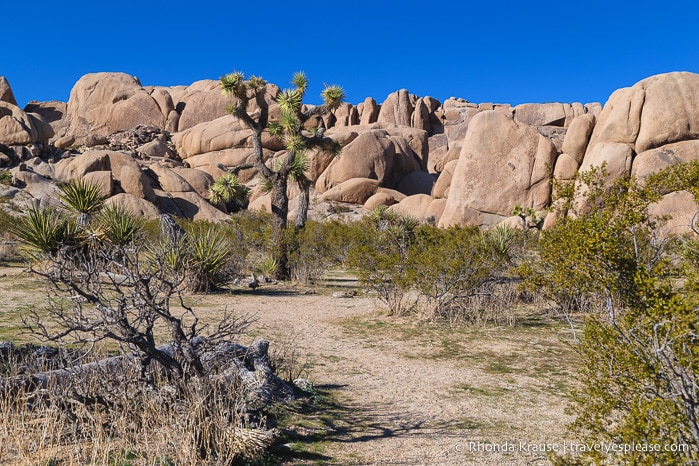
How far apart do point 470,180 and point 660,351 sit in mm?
28281

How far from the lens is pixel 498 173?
1182 inches

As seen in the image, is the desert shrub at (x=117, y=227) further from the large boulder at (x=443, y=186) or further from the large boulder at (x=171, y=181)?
Result: the large boulder at (x=443, y=186)

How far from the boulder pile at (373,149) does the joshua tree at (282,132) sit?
→ 8.37ft

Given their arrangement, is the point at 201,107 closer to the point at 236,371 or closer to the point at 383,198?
the point at 383,198

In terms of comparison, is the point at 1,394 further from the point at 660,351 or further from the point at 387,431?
the point at 660,351

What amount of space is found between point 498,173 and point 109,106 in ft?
134

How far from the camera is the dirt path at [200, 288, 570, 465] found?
16.0ft

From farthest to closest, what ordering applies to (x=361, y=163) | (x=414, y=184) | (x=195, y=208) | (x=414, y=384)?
(x=414, y=184) → (x=361, y=163) → (x=195, y=208) → (x=414, y=384)

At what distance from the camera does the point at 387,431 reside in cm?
530

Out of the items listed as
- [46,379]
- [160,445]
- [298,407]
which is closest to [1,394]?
[46,379]

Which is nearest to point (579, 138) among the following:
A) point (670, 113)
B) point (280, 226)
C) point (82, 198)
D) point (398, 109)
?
point (670, 113)

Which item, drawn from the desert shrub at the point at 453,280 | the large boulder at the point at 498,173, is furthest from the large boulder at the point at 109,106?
the desert shrub at the point at 453,280

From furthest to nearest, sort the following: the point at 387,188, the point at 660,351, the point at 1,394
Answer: the point at 387,188
the point at 1,394
the point at 660,351

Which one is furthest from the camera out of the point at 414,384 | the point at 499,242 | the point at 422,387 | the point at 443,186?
the point at 443,186
